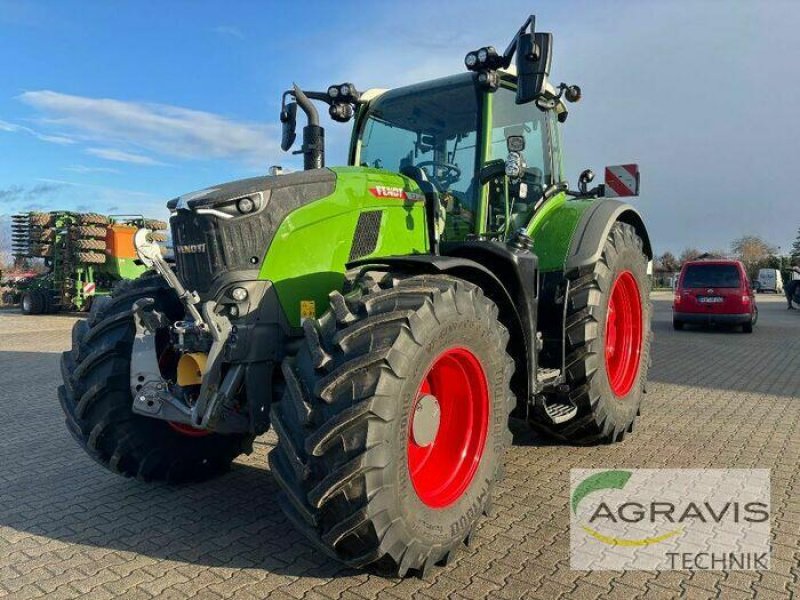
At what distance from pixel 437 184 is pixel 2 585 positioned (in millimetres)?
3265

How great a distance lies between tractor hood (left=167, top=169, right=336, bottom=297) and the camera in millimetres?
3131

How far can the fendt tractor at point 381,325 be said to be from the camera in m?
2.58

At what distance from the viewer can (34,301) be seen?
18953 millimetres

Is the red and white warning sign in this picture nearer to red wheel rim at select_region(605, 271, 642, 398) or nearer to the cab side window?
red wheel rim at select_region(605, 271, 642, 398)

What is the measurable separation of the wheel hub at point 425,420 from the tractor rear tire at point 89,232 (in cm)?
1746

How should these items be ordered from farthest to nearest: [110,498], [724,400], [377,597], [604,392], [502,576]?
[724,400] → [604,392] → [110,498] → [502,576] → [377,597]

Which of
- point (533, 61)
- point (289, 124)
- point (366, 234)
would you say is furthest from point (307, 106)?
point (533, 61)

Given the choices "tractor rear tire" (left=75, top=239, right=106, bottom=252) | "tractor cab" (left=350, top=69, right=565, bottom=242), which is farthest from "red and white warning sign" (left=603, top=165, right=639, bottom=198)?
"tractor rear tire" (left=75, top=239, right=106, bottom=252)

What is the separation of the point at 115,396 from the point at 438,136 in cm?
264

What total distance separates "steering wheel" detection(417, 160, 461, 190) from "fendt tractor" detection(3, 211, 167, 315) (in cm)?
1474

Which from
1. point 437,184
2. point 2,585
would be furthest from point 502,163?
point 2,585

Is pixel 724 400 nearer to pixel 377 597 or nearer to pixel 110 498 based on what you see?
pixel 377 597

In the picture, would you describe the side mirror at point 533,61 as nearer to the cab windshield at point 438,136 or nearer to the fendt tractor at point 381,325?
the fendt tractor at point 381,325

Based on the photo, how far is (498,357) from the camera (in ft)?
10.6
